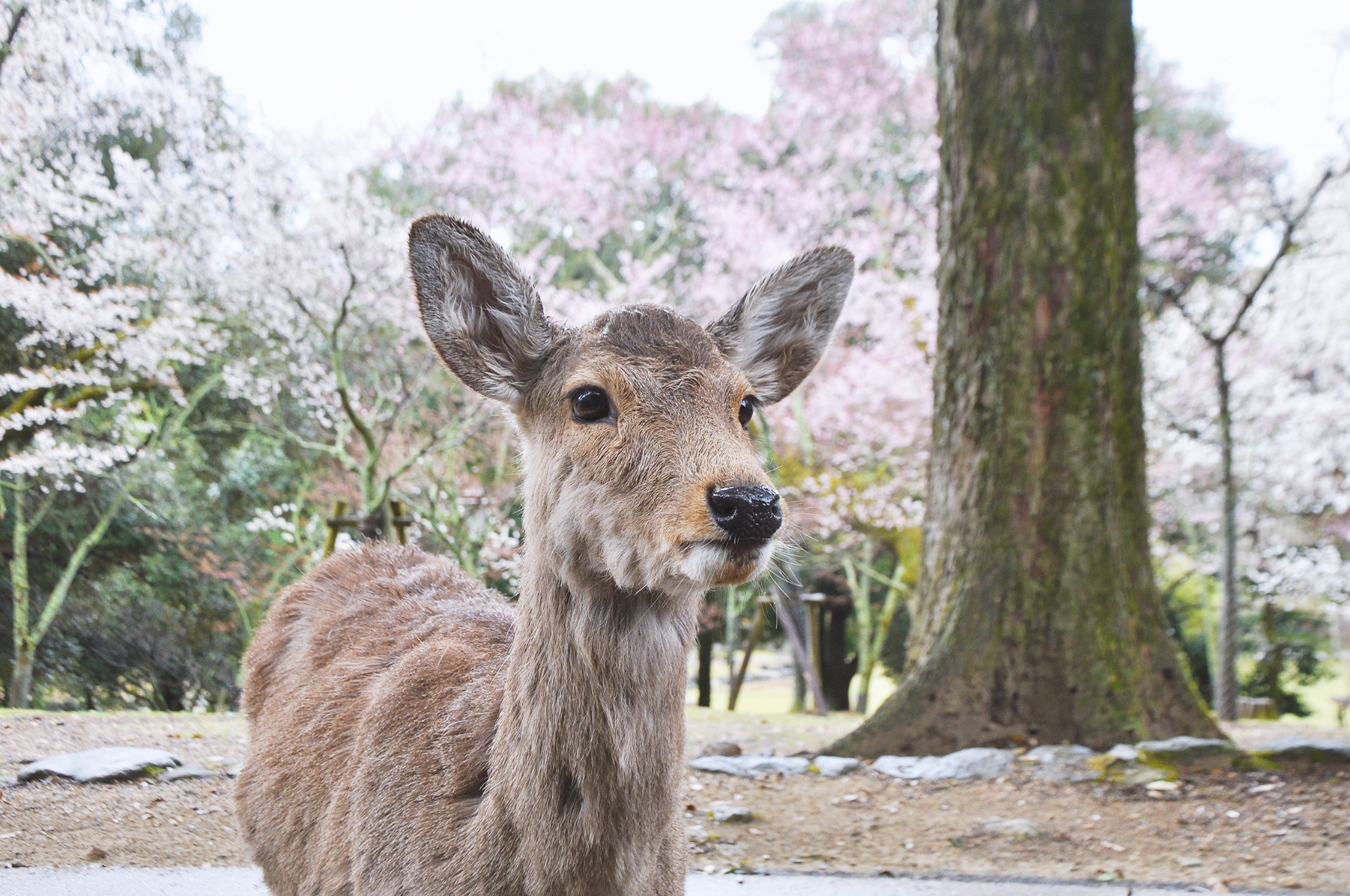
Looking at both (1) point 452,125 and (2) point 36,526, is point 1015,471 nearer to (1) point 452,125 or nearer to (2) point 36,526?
(2) point 36,526

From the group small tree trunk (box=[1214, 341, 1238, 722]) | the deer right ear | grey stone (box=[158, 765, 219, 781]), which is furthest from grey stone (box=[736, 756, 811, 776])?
small tree trunk (box=[1214, 341, 1238, 722])

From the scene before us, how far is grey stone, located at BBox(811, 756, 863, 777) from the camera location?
376 cm

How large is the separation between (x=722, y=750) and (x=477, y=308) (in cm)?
297

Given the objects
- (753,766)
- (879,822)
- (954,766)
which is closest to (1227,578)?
(954,766)

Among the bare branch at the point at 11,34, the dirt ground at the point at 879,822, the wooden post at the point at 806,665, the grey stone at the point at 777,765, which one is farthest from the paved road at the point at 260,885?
the wooden post at the point at 806,665

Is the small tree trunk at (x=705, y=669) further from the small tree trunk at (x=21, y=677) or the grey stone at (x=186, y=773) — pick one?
the small tree trunk at (x=21, y=677)

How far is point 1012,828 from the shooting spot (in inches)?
121

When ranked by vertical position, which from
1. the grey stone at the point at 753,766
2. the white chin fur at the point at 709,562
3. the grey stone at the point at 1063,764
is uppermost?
the white chin fur at the point at 709,562

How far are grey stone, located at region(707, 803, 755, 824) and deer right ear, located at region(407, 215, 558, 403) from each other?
2.05 metres

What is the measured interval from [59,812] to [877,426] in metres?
7.27

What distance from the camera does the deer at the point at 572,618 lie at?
148 cm

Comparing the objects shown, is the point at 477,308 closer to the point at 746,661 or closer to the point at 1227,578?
the point at 746,661

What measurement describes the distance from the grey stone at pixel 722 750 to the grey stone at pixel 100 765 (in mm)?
2249

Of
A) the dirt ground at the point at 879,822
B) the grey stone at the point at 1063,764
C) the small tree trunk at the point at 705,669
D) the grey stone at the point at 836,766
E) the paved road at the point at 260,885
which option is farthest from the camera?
the small tree trunk at the point at 705,669
